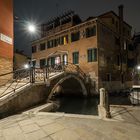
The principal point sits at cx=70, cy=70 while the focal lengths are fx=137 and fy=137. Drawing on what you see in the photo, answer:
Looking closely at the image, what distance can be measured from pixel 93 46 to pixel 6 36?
11954mm

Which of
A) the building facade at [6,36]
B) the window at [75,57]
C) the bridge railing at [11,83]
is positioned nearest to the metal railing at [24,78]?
the bridge railing at [11,83]

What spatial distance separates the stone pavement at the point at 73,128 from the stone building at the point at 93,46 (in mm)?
13888

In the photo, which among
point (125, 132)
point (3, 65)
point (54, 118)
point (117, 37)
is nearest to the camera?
point (125, 132)

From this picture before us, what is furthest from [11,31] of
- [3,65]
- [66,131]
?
[66,131]

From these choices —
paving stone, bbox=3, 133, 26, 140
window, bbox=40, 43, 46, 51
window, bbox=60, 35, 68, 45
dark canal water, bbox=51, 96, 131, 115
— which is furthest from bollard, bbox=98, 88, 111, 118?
window, bbox=40, 43, 46, 51

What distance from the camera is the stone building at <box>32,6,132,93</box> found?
63.2 feet

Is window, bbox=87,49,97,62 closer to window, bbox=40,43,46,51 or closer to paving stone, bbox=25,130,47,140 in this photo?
window, bbox=40,43,46,51

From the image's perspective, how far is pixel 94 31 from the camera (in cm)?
1912

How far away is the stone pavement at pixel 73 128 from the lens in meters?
4.01

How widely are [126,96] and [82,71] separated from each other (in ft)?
23.9

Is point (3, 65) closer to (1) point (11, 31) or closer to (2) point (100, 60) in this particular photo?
(1) point (11, 31)

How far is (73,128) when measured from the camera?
4.62 m

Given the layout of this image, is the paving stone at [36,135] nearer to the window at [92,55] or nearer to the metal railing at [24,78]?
the metal railing at [24,78]

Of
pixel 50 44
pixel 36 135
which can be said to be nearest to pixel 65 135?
pixel 36 135
